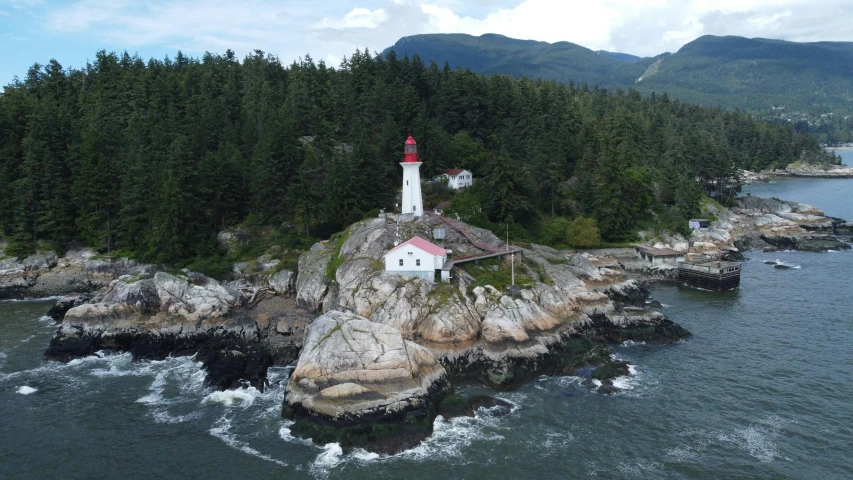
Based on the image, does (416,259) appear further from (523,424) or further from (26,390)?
(26,390)

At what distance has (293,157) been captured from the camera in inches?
2173

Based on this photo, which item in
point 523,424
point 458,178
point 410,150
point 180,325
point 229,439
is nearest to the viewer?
point 229,439

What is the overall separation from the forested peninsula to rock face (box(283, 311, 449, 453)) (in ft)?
70.6

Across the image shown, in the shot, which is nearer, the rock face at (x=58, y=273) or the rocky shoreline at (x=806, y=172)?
the rock face at (x=58, y=273)

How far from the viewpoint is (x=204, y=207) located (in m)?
53.0

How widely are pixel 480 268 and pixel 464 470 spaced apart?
18888 millimetres

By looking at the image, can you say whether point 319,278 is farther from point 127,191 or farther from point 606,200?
point 606,200

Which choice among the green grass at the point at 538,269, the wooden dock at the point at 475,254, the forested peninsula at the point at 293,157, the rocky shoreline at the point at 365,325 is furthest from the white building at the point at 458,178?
the green grass at the point at 538,269

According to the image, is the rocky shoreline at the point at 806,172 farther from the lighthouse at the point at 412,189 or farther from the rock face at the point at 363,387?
the rock face at the point at 363,387

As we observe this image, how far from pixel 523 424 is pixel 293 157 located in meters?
37.9

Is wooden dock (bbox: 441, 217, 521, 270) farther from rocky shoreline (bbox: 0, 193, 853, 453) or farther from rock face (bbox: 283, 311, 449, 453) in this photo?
rock face (bbox: 283, 311, 449, 453)

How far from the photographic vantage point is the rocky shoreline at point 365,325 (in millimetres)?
27812

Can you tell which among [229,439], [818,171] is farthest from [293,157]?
[818,171]

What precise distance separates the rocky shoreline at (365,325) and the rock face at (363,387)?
2.4 inches
